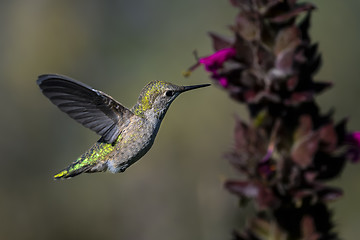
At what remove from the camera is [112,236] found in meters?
5.48

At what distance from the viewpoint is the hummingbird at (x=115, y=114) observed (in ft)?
6.88

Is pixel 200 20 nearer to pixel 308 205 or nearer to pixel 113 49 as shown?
pixel 113 49

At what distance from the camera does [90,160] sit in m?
2.43

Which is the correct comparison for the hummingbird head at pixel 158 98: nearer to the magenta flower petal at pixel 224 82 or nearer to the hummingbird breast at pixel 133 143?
the hummingbird breast at pixel 133 143

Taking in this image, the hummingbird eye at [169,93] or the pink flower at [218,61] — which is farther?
the pink flower at [218,61]

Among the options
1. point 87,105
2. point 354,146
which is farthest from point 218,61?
point 354,146

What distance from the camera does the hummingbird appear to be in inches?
82.5

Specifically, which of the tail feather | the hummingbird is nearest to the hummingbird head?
the hummingbird

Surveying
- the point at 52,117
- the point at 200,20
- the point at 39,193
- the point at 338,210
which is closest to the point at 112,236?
the point at 39,193

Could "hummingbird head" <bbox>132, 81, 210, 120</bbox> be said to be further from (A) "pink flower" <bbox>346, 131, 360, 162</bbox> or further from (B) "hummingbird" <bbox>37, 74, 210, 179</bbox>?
(A) "pink flower" <bbox>346, 131, 360, 162</bbox>

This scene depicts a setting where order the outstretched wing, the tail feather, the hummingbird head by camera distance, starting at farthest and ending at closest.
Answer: the tail feather < the hummingbird head < the outstretched wing

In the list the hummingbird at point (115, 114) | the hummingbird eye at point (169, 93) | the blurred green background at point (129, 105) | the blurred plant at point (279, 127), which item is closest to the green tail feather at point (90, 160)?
the hummingbird at point (115, 114)

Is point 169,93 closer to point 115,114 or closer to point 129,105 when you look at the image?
point 115,114

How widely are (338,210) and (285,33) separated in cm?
361
